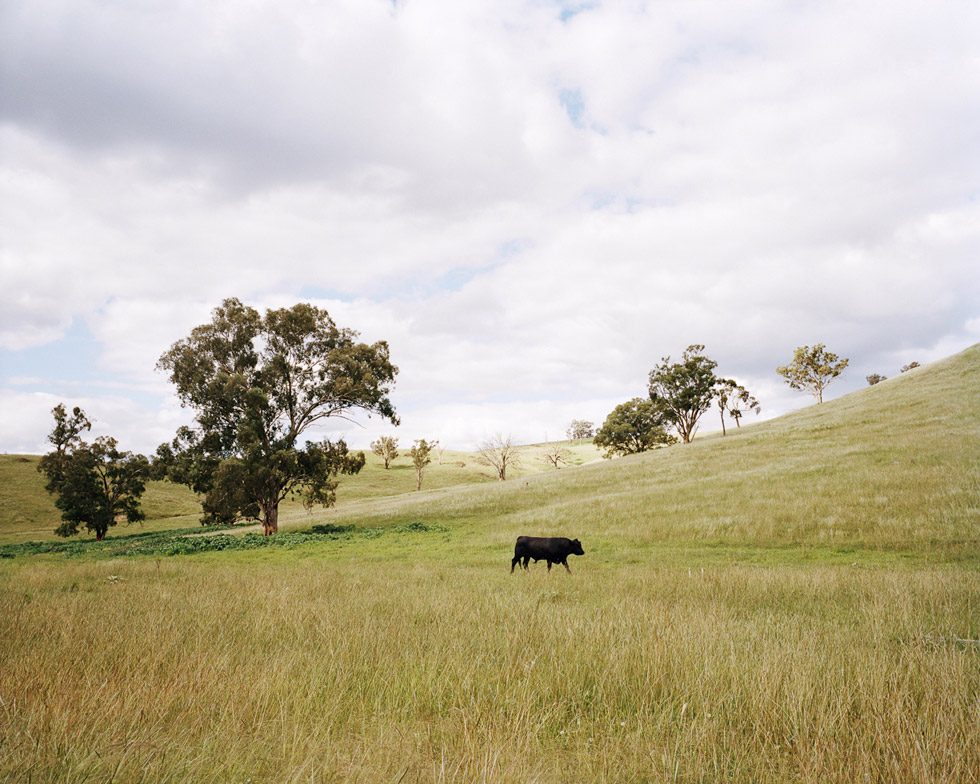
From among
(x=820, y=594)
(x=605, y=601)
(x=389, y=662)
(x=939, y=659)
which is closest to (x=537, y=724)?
(x=389, y=662)

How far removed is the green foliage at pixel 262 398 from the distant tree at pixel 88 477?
924 inches

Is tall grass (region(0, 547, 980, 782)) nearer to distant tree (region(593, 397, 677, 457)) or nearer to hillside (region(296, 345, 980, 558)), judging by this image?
hillside (region(296, 345, 980, 558))

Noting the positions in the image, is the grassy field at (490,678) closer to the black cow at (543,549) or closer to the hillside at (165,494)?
the black cow at (543,549)

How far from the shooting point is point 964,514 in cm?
1847

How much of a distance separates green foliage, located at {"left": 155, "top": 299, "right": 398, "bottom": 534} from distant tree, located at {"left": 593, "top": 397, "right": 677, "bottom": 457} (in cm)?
6384

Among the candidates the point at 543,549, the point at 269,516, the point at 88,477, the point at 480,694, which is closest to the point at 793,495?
the point at 543,549

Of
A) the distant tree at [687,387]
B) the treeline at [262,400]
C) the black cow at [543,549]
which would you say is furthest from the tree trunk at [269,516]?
the distant tree at [687,387]

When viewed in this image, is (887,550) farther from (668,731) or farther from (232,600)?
(232,600)

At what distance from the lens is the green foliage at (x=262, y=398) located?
31016 mm

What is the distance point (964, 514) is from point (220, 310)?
38129 millimetres

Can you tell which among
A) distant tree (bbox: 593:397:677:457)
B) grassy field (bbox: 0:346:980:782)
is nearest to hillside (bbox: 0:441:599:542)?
distant tree (bbox: 593:397:677:457)

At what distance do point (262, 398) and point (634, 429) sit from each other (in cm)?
7212

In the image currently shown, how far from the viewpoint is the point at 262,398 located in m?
30.6

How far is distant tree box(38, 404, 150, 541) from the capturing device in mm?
47438
